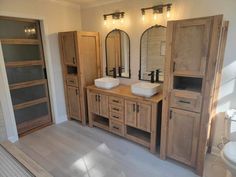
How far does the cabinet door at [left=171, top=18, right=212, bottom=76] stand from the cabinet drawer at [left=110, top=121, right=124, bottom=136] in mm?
1360

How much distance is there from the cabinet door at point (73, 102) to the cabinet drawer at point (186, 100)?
199cm

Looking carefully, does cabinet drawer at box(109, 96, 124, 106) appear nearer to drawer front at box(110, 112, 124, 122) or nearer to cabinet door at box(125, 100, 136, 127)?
cabinet door at box(125, 100, 136, 127)

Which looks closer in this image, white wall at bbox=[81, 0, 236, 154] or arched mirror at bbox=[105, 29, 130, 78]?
white wall at bbox=[81, 0, 236, 154]

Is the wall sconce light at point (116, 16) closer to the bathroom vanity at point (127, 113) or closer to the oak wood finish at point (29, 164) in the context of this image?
the bathroom vanity at point (127, 113)

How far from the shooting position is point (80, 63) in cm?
306

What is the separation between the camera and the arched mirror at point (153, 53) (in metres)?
2.62

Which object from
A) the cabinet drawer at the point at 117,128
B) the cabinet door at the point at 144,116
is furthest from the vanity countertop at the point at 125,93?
the cabinet drawer at the point at 117,128

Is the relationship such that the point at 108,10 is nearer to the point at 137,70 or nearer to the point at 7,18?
the point at 137,70

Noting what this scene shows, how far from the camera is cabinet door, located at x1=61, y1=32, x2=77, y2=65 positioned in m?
3.04

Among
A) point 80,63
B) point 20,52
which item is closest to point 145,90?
point 80,63

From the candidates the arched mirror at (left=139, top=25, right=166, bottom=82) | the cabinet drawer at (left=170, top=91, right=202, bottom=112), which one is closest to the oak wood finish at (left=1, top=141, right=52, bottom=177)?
the cabinet drawer at (left=170, top=91, right=202, bottom=112)

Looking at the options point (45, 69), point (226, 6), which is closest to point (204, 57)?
point (226, 6)

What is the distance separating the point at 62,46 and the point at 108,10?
1155 mm

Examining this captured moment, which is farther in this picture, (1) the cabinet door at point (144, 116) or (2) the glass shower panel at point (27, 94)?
(2) the glass shower panel at point (27, 94)
